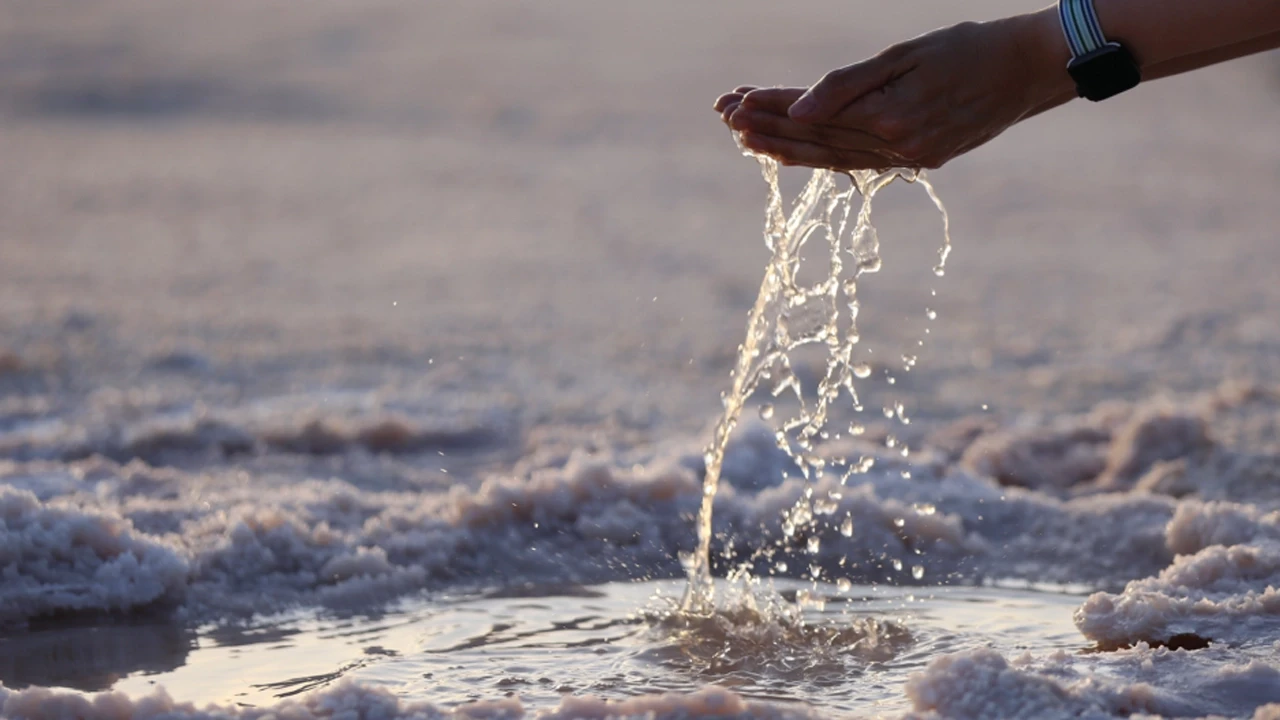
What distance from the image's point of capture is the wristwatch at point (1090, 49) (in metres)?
2.62

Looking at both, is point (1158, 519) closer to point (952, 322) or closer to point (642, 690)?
point (642, 690)

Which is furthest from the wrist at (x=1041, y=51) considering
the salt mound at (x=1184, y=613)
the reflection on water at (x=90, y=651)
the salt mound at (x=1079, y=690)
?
the reflection on water at (x=90, y=651)

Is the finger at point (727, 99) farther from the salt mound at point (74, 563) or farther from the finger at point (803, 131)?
the salt mound at point (74, 563)

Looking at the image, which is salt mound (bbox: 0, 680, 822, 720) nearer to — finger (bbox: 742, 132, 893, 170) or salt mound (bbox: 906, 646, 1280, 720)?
salt mound (bbox: 906, 646, 1280, 720)

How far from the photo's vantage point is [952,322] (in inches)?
356

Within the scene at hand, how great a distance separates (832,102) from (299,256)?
8648mm

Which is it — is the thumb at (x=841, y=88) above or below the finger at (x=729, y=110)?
below

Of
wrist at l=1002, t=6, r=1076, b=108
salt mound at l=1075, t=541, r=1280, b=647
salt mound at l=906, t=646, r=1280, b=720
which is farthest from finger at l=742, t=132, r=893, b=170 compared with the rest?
salt mound at l=1075, t=541, r=1280, b=647

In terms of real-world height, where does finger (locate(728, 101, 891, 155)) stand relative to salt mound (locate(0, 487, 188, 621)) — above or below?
above

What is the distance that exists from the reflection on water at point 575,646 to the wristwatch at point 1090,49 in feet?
4.02

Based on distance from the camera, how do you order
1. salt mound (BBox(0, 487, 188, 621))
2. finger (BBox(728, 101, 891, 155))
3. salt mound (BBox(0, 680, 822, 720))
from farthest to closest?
salt mound (BBox(0, 487, 188, 621))
finger (BBox(728, 101, 891, 155))
salt mound (BBox(0, 680, 822, 720))

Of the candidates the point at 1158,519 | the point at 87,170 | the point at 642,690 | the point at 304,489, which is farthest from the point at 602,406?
the point at 87,170

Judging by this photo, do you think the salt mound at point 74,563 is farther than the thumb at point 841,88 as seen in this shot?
Yes

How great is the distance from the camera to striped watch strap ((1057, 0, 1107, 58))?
262 cm
